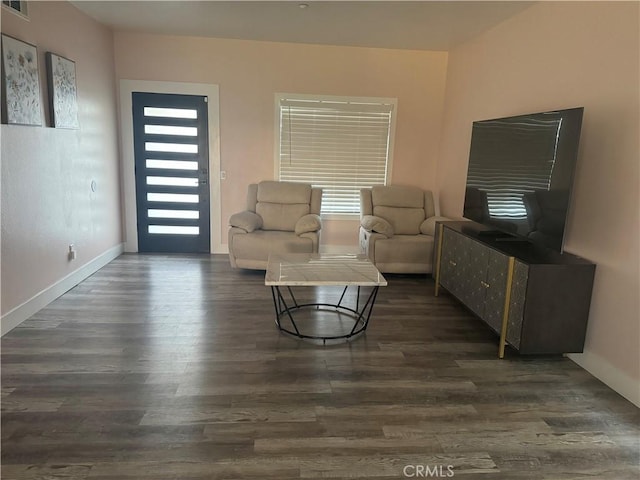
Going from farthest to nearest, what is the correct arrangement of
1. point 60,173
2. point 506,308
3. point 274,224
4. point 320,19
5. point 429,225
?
point 274,224
point 429,225
point 320,19
point 60,173
point 506,308

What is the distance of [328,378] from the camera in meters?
2.63

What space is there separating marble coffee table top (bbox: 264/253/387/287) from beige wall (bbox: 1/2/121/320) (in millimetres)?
1913

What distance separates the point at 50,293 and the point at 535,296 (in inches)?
151

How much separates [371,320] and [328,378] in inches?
39.8

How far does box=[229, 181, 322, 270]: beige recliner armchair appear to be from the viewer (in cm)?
458

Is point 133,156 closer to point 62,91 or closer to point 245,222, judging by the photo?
point 62,91

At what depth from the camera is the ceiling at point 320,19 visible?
3.71m

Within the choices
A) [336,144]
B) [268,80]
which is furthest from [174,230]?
[336,144]

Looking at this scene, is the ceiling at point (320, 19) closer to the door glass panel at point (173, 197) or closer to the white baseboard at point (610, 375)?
the door glass panel at point (173, 197)

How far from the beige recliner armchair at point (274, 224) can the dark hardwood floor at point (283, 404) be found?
109 cm

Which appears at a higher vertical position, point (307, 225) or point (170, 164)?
point (170, 164)

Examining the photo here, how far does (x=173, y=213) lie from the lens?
17.9ft

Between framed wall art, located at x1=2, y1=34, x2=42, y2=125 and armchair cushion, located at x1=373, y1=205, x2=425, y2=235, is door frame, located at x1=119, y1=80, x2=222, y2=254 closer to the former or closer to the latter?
framed wall art, located at x1=2, y1=34, x2=42, y2=125

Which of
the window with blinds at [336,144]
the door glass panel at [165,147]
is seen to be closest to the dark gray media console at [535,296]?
the window with blinds at [336,144]
